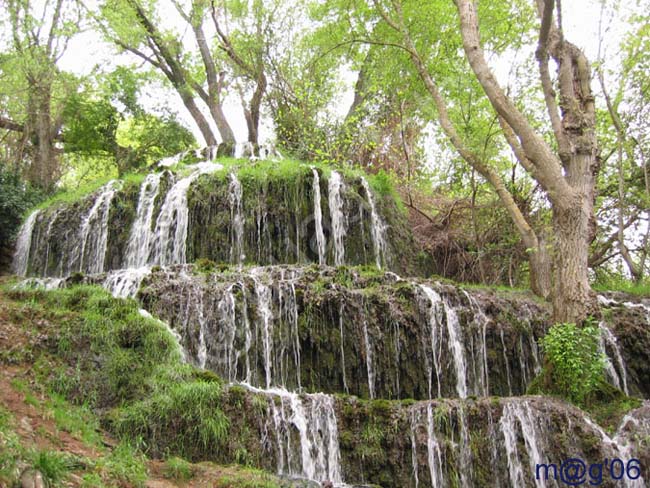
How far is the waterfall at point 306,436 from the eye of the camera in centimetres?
587

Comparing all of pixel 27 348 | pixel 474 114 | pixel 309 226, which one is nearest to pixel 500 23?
pixel 474 114

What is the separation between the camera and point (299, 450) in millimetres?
5922

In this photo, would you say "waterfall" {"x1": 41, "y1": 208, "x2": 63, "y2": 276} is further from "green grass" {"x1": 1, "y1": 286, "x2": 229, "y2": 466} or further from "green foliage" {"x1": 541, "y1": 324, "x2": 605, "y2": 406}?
"green foliage" {"x1": 541, "y1": 324, "x2": 605, "y2": 406}

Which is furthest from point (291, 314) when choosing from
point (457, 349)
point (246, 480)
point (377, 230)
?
point (377, 230)

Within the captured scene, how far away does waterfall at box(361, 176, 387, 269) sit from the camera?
481 inches

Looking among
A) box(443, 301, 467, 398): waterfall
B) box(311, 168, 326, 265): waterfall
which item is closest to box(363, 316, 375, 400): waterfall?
box(443, 301, 467, 398): waterfall

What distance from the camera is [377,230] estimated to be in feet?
40.9

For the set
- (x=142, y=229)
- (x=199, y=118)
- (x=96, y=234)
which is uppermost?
(x=199, y=118)

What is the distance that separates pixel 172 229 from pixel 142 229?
788 mm

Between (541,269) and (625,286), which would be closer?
(541,269)

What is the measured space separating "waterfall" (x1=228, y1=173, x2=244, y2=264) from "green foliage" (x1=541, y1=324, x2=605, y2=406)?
6.41m

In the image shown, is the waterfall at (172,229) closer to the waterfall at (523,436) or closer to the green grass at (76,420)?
the green grass at (76,420)

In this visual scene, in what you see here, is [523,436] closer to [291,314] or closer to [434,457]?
[434,457]

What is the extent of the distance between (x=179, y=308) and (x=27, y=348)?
216 cm
